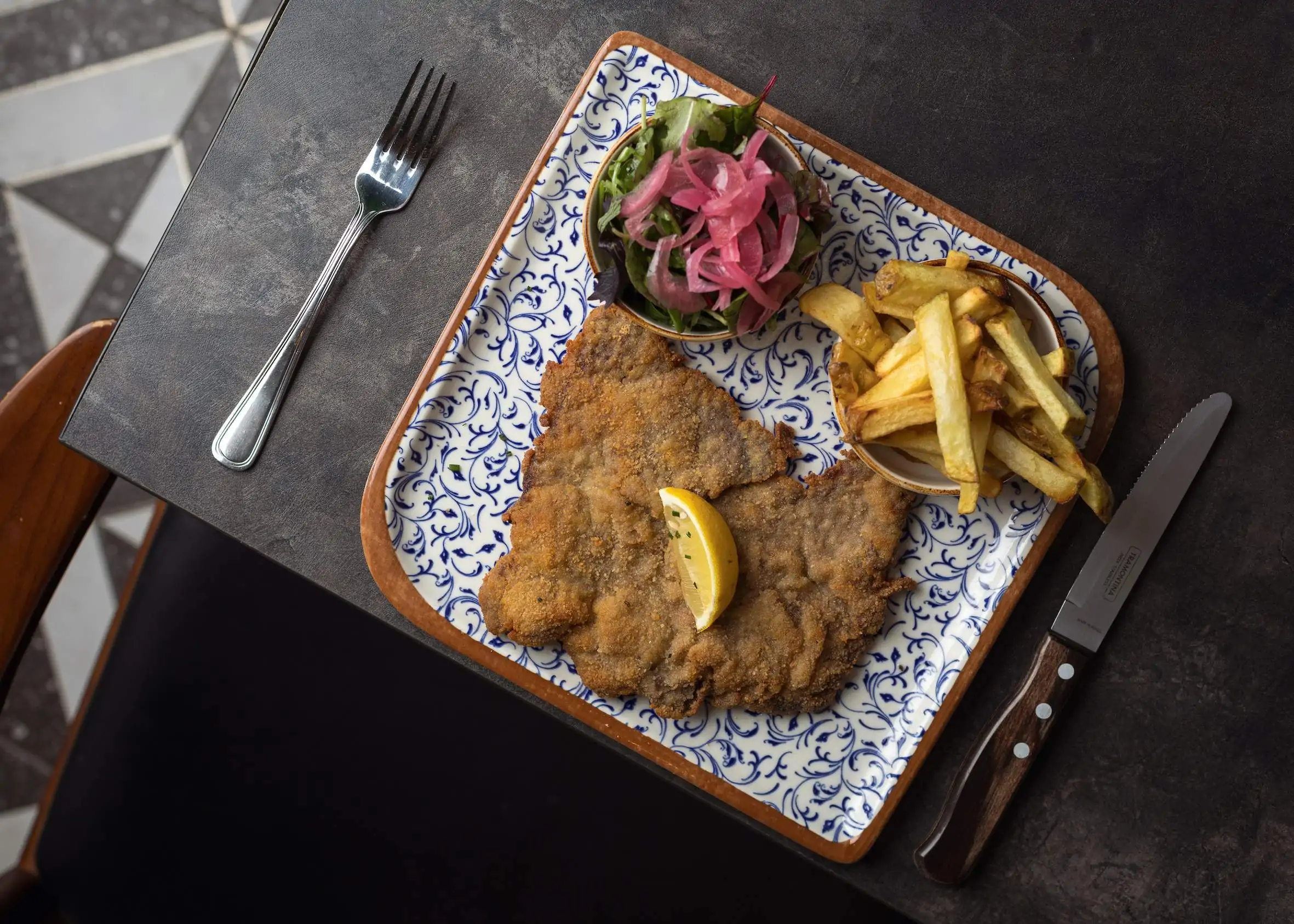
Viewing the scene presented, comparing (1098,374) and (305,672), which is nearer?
(1098,374)

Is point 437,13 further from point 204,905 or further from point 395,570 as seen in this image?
point 204,905

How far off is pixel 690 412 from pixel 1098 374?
1.12m

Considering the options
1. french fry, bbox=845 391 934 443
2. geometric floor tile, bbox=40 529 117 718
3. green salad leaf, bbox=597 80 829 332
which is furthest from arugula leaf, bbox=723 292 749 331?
geometric floor tile, bbox=40 529 117 718

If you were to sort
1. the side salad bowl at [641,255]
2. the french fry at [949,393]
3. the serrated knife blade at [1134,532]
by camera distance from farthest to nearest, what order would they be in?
the serrated knife blade at [1134,532]
the side salad bowl at [641,255]
the french fry at [949,393]

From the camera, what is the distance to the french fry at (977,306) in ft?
7.32

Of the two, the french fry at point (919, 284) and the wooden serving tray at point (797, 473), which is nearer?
the french fry at point (919, 284)

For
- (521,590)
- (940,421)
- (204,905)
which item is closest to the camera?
(940,421)

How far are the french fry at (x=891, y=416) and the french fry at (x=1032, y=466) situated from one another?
18cm

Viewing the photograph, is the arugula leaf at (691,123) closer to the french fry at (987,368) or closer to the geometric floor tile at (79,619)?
the french fry at (987,368)

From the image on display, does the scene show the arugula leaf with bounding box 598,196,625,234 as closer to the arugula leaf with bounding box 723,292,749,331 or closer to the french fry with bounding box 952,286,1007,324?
the arugula leaf with bounding box 723,292,749,331

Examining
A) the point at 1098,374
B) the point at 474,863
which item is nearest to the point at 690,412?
the point at 1098,374

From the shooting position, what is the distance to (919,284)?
2266mm

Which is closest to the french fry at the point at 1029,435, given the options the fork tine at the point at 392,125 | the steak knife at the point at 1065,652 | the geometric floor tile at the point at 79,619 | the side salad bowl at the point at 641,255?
the steak knife at the point at 1065,652

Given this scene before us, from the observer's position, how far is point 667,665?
8.16 ft
